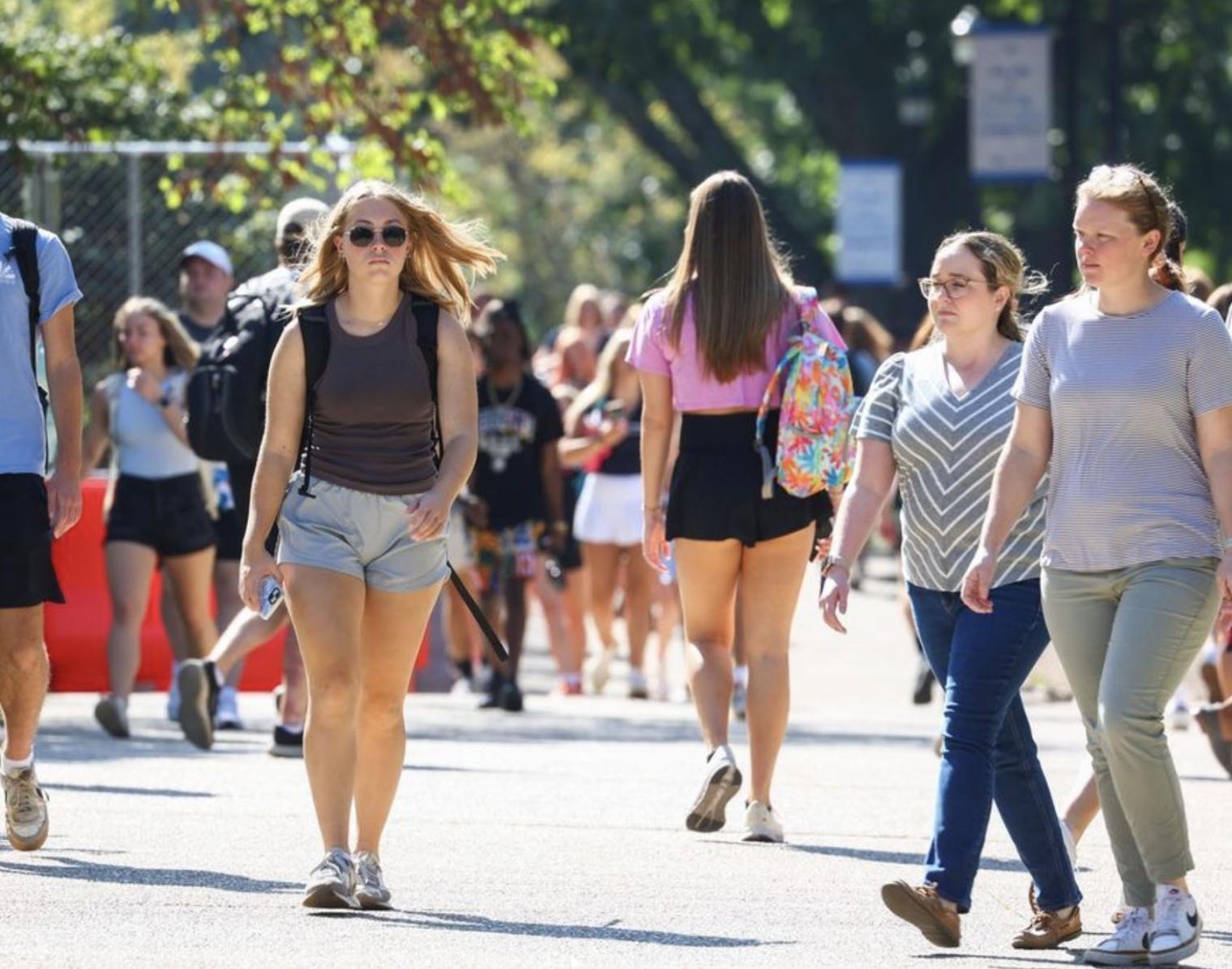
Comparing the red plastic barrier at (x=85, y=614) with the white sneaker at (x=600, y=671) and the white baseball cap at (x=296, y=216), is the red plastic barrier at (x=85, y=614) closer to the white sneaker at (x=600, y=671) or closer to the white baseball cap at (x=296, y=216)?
the white sneaker at (x=600, y=671)

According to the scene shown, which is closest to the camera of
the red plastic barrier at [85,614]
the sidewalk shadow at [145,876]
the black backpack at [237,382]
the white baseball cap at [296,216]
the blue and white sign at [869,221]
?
the sidewalk shadow at [145,876]

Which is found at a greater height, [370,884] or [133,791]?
[370,884]

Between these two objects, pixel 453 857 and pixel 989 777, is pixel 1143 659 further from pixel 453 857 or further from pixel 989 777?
pixel 453 857

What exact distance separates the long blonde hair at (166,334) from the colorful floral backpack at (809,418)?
438 cm

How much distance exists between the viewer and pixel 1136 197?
6430 millimetres

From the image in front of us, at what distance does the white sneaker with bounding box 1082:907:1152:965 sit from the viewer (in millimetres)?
6469

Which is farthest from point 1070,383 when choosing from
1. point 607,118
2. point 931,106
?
point 607,118

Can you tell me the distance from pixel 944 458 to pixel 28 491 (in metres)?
2.57

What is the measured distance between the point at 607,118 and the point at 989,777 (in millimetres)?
36934

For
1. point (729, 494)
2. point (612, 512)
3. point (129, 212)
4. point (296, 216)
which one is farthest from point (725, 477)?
point (129, 212)

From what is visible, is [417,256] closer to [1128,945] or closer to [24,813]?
[24,813]

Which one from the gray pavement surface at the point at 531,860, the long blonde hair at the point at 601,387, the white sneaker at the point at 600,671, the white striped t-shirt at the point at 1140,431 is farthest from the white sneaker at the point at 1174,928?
the white sneaker at the point at 600,671

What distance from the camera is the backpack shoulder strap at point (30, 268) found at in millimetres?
7875

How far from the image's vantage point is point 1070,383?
6.47 meters
